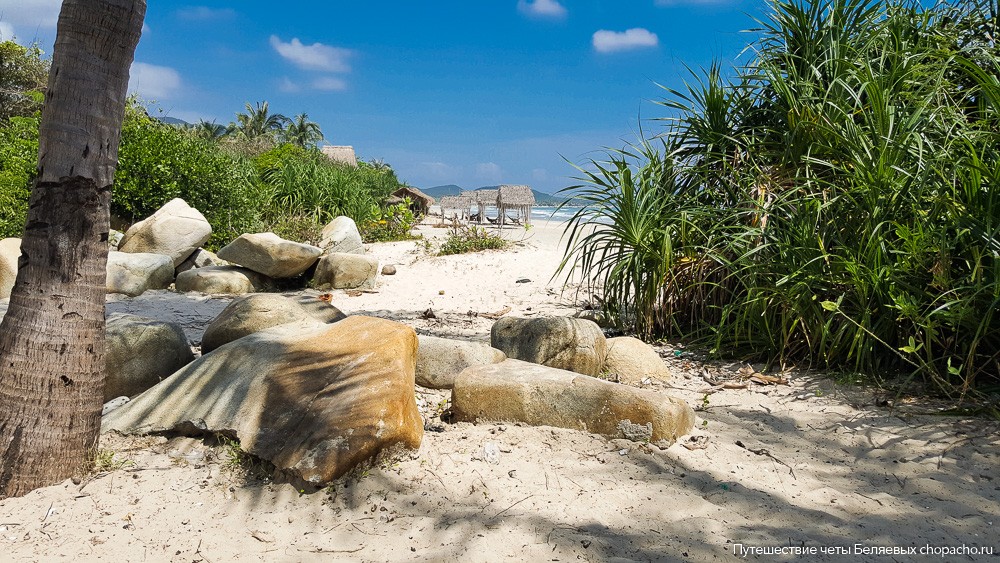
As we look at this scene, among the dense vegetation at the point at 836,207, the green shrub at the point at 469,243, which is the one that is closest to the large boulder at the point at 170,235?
the green shrub at the point at 469,243

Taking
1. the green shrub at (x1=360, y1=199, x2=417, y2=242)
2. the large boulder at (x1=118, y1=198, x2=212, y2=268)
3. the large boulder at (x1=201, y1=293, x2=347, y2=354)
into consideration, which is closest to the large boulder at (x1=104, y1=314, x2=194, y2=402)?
the large boulder at (x1=201, y1=293, x2=347, y2=354)

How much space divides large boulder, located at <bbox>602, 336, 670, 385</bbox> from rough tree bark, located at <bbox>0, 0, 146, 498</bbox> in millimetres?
3302

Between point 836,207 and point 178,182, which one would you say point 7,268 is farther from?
point 836,207

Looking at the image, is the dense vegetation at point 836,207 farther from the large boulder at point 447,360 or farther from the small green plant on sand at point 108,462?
the small green plant on sand at point 108,462

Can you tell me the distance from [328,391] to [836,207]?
376 centimetres

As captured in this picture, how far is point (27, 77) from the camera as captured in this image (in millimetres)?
22766

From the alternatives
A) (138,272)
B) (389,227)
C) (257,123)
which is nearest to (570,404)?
(138,272)

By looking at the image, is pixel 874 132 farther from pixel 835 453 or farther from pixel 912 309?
pixel 835 453

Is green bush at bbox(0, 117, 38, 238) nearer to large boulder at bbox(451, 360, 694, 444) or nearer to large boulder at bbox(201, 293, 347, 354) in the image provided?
large boulder at bbox(201, 293, 347, 354)

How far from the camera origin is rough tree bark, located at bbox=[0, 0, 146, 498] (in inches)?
114

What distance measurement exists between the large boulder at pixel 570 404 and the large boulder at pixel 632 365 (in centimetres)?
107

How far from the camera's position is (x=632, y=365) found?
4934 millimetres

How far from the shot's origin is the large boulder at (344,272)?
996 centimetres

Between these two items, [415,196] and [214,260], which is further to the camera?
[415,196]
